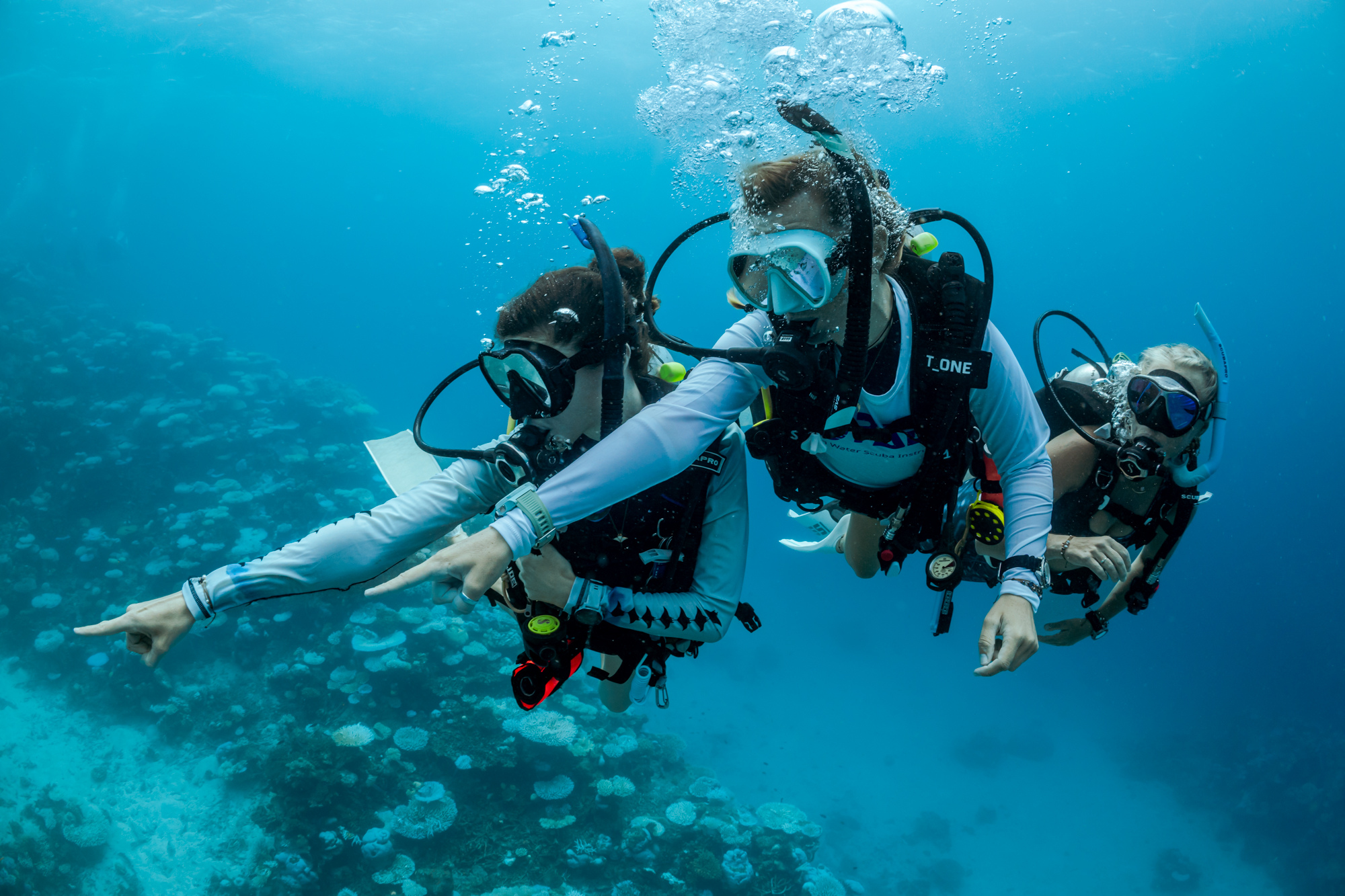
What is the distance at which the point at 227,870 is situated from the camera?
23.0 feet

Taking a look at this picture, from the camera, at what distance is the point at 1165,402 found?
2.81 m

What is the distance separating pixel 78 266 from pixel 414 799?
112ft

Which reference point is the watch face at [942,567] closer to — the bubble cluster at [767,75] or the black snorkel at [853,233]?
the black snorkel at [853,233]

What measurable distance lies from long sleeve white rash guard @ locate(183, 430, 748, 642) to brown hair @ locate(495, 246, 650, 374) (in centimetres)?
57

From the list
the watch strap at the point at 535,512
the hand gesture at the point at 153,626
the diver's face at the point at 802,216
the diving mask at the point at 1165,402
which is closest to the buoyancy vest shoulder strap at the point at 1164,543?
the diving mask at the point at 1165,402

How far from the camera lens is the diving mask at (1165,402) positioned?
2789 mm

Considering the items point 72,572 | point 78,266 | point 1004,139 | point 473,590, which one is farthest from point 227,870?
point 1004,139

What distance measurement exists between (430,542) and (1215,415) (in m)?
3.52

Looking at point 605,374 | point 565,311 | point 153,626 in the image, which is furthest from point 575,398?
point 153,626

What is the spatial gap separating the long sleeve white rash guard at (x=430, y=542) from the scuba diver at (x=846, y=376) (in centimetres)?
18

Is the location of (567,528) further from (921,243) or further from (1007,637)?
(921,243)

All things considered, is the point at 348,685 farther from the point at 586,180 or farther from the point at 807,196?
the point at 586,180

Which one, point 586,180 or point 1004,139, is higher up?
point 1004,139

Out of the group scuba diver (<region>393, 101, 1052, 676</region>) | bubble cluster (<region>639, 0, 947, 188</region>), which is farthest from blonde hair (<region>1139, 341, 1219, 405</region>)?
bubble cluster (<region>639, 0, 947, 188</region>)
